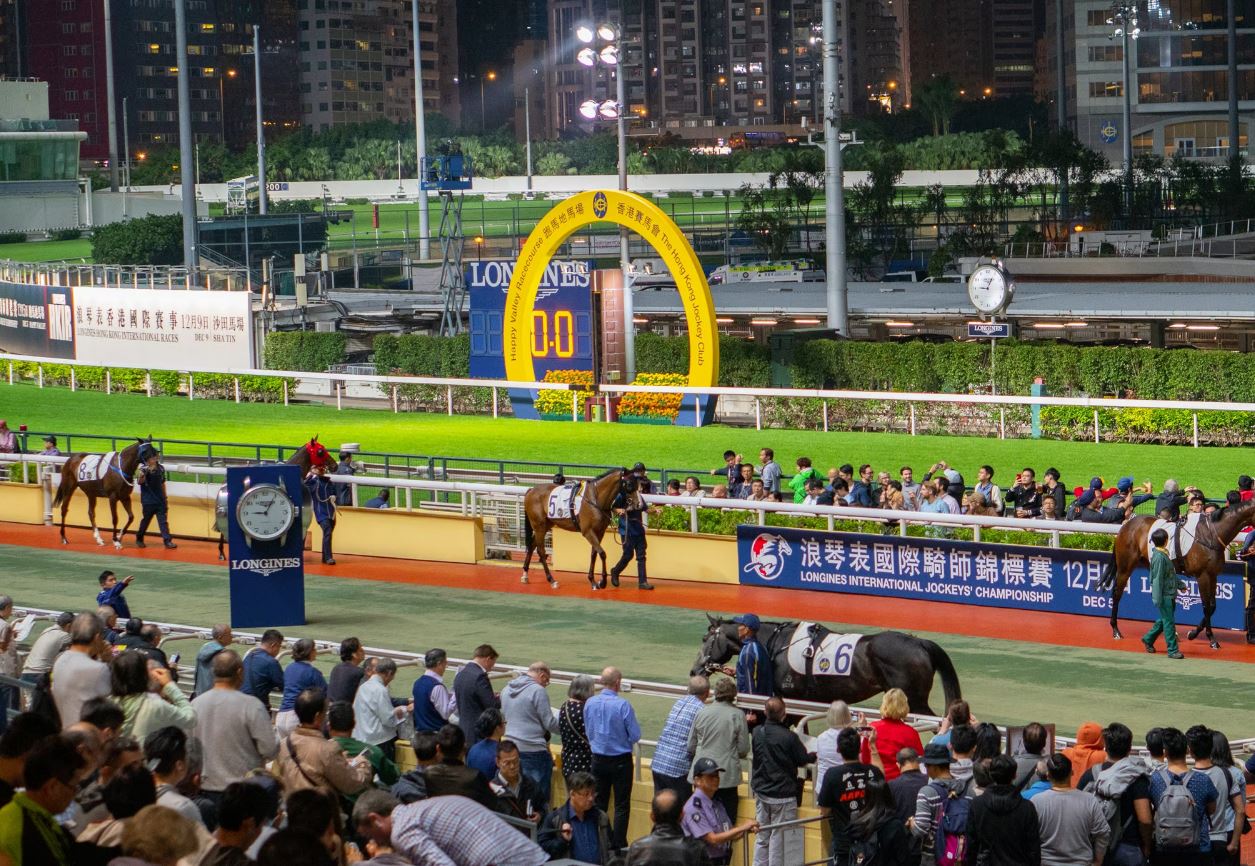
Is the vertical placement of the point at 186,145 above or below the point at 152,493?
above

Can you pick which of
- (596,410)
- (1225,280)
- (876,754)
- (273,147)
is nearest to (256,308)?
(596,410)

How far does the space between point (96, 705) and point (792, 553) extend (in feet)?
33.9

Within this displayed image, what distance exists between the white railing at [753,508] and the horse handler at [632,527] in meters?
0.37

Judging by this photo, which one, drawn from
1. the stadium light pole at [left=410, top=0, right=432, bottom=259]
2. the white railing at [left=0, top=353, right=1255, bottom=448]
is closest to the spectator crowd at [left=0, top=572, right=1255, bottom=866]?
the white railing at [left=0, top=353, right=1255, bottom=448]

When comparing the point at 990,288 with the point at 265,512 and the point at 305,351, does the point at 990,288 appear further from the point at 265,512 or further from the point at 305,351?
the point at 305,351

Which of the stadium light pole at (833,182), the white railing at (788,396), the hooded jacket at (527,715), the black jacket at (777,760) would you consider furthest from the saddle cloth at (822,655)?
the stadium light pole at (833,182)

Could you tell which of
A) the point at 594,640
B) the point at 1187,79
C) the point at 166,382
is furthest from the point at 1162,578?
the point at 1187,79

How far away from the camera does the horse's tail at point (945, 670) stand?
9984mm

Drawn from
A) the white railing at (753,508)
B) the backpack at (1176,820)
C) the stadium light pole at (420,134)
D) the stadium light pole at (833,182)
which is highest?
the stadium light pole at (420,134)

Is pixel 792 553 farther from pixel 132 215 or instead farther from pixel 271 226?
pixel 132 215

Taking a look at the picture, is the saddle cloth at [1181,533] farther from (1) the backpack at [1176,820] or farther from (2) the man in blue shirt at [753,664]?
(1) the backpack at [1176,820]

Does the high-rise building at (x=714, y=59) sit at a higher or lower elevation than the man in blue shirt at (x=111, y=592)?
higher

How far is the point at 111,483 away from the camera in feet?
61.9

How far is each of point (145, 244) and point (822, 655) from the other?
49846 millimetres
